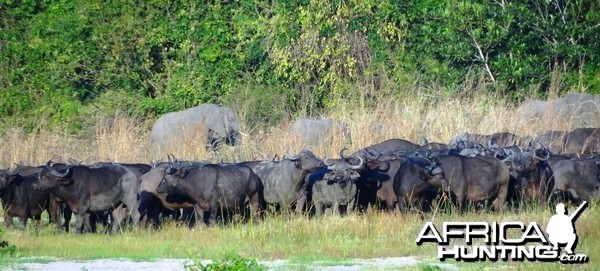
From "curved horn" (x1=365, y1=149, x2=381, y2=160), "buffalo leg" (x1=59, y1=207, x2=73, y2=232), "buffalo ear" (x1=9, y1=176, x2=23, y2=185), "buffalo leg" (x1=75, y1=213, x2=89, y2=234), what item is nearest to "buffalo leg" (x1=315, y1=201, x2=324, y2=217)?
"curved horn" (x1=365, y1=149, x2=381, y2=160)

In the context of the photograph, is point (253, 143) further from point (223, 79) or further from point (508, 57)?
point (508, 57)

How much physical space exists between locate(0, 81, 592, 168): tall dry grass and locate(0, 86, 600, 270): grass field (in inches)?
1.0

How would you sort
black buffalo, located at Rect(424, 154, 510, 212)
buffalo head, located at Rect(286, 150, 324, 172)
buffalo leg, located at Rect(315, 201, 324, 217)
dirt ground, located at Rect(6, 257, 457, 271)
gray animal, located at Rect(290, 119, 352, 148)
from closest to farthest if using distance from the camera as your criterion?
1. dirt ground, located at Rect(6, 257, 457, 271)
2. black buffalo, located at Rect(424, 154, 510, 212)
3. buffalo head, located at Rect(286, 150, 324, 172)
4. buffalo leg, located at Rect(315, 201, 324, 217)
5. gray animal, located at Rect(290, 119, 352, 148)

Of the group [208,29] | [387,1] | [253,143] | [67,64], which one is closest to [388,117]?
[253,143]

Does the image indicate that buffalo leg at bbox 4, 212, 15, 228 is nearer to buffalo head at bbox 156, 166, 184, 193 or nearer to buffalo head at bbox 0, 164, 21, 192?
buffalo head at bbox 0, 164, 21, 192

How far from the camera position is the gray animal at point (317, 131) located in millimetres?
25609

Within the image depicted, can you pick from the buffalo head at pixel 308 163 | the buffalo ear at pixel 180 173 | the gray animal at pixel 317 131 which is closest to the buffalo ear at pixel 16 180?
the buffalo ear at pixel 180 173

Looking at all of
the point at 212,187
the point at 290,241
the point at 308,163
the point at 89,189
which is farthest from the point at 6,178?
the point at 290,241

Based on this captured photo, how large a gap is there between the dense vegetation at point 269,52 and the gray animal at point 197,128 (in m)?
1.84

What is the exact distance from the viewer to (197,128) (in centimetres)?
2708

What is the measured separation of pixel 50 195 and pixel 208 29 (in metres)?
13.1

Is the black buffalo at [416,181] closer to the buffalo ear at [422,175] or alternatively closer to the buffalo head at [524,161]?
the buffalo ear at [422,175]

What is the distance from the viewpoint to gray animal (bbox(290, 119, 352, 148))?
25609 mm

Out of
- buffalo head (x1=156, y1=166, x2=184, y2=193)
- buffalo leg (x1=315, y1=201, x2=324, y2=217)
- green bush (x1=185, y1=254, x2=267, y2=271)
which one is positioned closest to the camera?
green bush (x1=185, y1=254, x2=267, y2=271)
